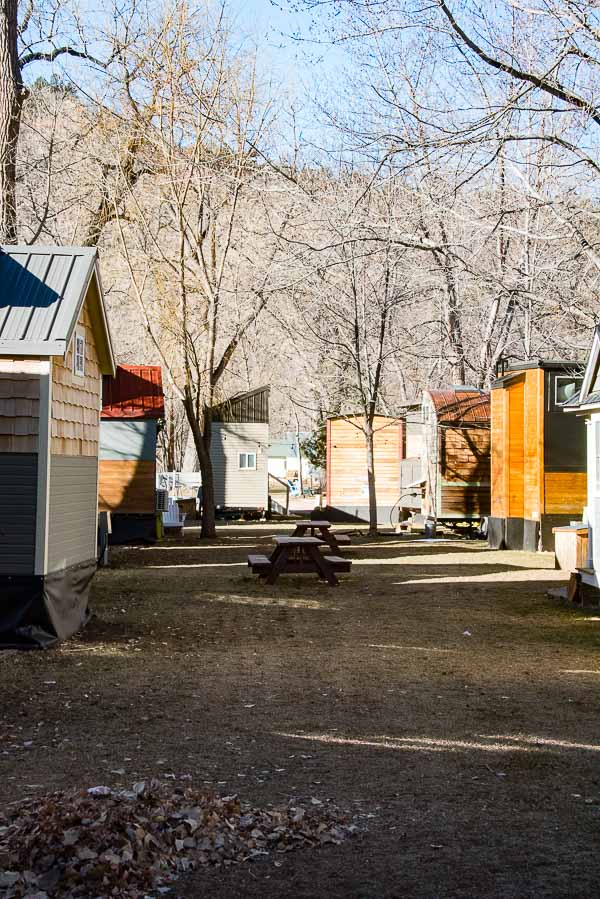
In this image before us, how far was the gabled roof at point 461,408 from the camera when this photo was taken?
27375 millimetres

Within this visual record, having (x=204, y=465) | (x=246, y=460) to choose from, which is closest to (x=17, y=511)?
(x=204, y=465)

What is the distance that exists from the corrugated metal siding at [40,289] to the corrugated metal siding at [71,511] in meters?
1.27

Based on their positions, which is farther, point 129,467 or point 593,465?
point 129,467

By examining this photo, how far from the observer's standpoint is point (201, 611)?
39.3 ft

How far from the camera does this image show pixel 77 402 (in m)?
10.7

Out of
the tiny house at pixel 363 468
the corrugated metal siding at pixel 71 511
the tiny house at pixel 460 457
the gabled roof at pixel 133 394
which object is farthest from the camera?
the tiny house at pixel 363 468

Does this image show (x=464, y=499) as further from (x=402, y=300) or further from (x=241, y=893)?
(x=241, y=893)

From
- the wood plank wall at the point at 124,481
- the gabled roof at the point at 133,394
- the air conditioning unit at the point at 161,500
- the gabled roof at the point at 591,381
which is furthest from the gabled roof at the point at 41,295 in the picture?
the air conditioning unit at the point at 161,500

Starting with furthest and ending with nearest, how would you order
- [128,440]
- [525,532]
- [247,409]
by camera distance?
[247,409]
[128,440]
[525,532]

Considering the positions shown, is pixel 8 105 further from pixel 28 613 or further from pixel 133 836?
pixel 133 836

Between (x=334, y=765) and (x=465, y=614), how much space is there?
672cm

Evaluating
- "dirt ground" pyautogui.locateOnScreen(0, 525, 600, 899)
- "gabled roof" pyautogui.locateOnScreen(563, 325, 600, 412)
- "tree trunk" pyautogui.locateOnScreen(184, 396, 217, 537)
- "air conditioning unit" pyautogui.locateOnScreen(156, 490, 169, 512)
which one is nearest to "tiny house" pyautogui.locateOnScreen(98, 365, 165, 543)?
"tree trunk" pyautogui.locateOnScreen(184, 396, 217, 537)

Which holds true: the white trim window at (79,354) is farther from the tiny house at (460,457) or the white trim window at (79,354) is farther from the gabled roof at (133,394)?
the tiny house at (460,457)

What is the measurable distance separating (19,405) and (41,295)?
1.30 m
